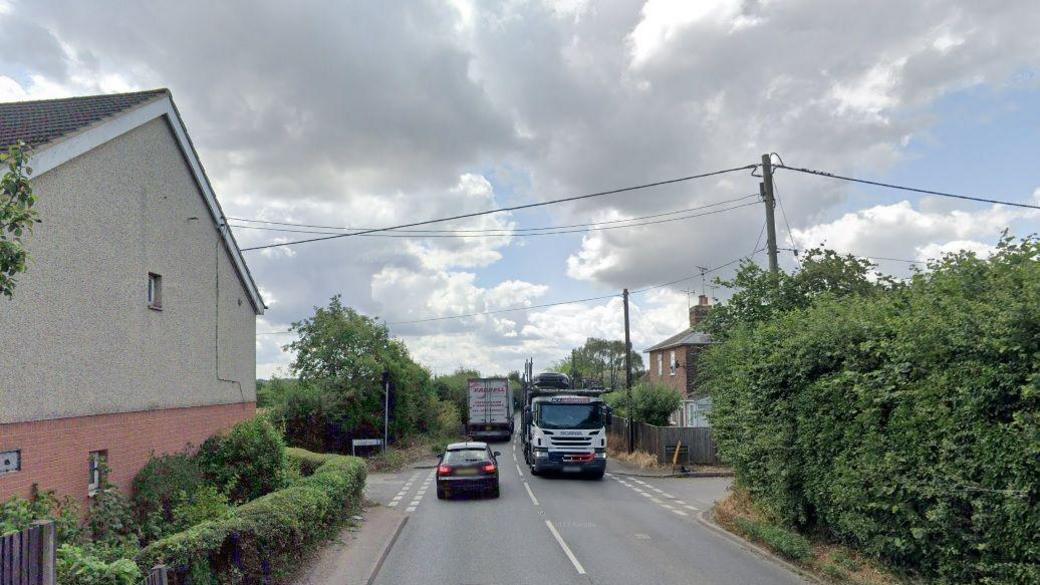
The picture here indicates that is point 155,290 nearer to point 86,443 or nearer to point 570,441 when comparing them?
point 86,443

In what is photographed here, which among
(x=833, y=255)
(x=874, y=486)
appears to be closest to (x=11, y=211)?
(x=874, y=486)

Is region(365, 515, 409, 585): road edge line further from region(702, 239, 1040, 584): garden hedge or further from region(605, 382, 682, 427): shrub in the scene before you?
region(605, 382, 682, 427): shrub

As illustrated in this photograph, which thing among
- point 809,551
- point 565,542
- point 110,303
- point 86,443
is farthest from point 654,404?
→ point 86,443

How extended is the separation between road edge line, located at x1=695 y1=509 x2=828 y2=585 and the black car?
17.8 feet

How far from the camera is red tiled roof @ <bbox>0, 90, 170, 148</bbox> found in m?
10.5

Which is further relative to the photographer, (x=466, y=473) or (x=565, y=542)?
(x=466, y=473)

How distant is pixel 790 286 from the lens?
52.3 ft

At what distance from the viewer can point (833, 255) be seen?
15742 millimetres

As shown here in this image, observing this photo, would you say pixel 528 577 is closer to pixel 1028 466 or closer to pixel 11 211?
pixel 1028 466

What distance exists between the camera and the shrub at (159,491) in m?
11.8

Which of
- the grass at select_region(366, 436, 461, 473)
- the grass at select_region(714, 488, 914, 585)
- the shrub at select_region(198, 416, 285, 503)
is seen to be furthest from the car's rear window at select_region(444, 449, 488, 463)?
the grass at select_region(366, 436, 461, 473)

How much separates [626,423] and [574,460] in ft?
36.3

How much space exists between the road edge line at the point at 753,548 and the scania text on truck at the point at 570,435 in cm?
796

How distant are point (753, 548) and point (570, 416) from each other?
1327 centimetres
